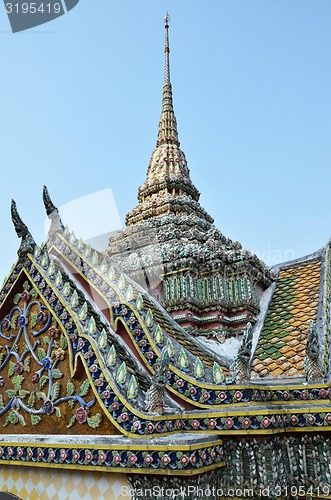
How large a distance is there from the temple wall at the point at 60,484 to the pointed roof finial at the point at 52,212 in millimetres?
4243

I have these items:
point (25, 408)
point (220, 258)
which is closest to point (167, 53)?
point (220, 258)

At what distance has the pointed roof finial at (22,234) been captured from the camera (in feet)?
22.4

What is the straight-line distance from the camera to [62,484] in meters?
4.95

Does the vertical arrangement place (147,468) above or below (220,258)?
below

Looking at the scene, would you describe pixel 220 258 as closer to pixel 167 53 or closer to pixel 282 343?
pixel 282 343

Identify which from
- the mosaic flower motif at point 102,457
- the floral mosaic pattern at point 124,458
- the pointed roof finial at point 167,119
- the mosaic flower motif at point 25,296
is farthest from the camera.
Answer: the pointed roof finial at point 167,119

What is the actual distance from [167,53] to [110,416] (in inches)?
539

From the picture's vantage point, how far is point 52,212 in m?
8.49

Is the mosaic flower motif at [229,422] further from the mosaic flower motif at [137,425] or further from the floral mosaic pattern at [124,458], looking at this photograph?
the mosaic flower motif at [137,425]

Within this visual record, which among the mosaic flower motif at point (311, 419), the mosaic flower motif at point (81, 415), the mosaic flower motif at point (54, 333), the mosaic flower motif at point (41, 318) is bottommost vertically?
the mosaic flower motif at point (311, 419)

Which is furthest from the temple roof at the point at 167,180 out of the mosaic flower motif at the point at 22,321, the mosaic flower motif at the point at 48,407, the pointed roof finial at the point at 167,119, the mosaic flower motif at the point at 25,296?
the mosaic flower motif at the point at 48,407

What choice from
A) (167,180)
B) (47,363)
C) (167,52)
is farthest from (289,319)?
(167,52)

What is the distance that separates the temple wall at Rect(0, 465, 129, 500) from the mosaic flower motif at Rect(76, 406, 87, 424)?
529mm

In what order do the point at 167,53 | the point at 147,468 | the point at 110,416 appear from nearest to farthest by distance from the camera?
1. the point at 147,468
2. the point at 110,416
3. the point at 167,53
